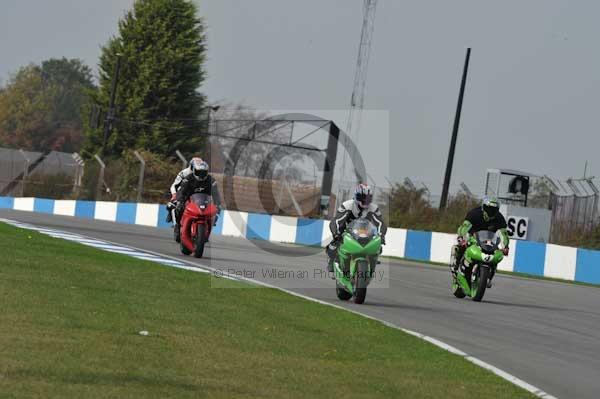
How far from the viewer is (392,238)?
106ft

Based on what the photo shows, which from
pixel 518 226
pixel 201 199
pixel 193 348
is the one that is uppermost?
pixel 518 226

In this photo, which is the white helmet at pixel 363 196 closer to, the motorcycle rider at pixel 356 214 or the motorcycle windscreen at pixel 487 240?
the motorcycle rider at pixel 356 214

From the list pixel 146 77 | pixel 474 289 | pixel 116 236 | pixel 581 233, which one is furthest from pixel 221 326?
pixel 146 77

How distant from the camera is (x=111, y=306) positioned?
11.0 metres

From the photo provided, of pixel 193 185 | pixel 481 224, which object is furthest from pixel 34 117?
pixel 481 224

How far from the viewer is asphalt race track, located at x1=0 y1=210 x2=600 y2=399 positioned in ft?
34.0

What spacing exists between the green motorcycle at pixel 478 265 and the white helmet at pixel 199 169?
15.3 feet

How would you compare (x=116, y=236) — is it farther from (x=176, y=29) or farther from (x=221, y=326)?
(x=176, y=29)

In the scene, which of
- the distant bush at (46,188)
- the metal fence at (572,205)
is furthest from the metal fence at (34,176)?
the metal fence at (572,205)

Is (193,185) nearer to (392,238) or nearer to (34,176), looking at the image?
(392,238)

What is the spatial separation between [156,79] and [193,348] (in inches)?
2669

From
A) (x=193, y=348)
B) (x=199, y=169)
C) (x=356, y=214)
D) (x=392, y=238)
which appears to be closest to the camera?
(x=193, y=348)

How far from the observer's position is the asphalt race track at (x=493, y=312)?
10.4 m

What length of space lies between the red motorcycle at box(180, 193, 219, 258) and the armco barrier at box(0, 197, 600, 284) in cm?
1080
